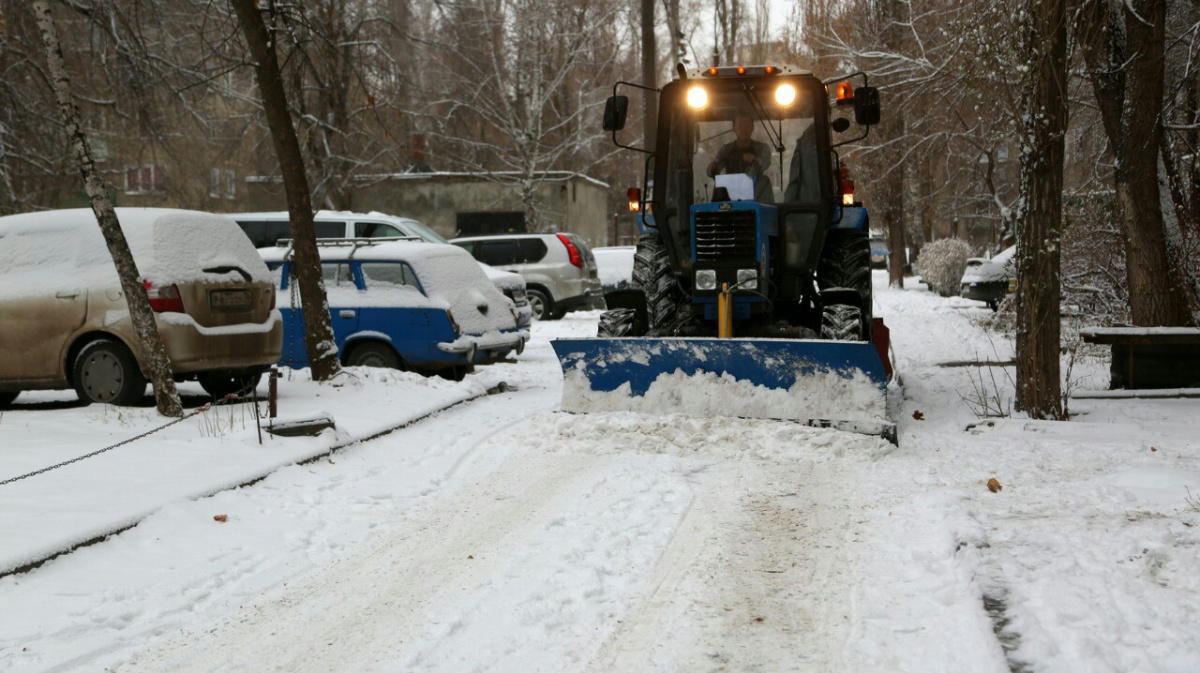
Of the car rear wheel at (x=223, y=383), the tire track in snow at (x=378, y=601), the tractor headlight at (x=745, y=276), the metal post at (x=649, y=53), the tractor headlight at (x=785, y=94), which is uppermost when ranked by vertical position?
the metal post at (x=649, y=53)

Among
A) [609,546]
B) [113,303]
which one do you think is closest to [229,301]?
[113,303]

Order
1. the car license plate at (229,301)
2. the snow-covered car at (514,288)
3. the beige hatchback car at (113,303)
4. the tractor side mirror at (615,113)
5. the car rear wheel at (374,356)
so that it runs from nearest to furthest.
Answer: the tractor side mirror at (615,113) < the beige hatchback car at (113,303) < the car license plate at (229,301) < the car rear wheel at (374,356) < the snow-covered car at (514,288)

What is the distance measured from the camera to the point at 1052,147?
28.5ft

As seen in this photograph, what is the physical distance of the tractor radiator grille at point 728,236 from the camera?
9102 millimetres

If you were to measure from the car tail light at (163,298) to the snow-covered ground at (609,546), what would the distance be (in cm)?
100

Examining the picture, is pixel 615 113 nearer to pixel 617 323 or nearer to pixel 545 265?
pixel 617 323

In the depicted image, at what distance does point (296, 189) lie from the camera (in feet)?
36.2

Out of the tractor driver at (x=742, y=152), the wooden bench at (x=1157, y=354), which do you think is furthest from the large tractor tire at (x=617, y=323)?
the wooden bench at (x=1157, y=354)

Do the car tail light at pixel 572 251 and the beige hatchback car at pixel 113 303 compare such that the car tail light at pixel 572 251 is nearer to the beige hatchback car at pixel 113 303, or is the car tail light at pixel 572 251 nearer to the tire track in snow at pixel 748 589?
the beige hatchback car at pixel 113 303

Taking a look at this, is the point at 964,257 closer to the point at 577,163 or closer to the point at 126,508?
the point at 577,163

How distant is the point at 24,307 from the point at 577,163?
34946 millimetres

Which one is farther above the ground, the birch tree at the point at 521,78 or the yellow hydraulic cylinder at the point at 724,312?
the birch tree at the point at 521,78

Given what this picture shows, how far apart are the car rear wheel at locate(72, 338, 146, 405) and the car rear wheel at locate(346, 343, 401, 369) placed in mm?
3209

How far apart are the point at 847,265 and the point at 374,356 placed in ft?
19.1
